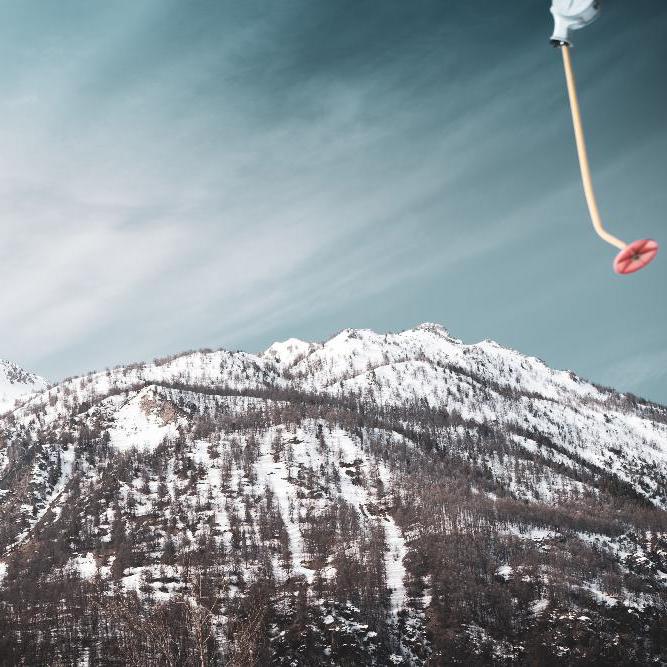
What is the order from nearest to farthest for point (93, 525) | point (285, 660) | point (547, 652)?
point (285, 660) → point (547, 652) → point (93, 525)

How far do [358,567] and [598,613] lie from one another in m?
56.5

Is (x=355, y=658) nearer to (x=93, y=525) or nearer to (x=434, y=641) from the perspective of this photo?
(x=434, y=641)

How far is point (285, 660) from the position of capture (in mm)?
113375

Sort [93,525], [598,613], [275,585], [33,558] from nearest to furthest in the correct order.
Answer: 1. [598,613]
2. [275,585]
3. [33,558]
4. [93,525]

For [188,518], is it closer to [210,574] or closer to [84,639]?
[210,574]

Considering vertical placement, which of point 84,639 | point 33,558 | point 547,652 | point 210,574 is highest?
point 33,558

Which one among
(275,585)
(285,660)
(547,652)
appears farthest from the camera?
(275,585)

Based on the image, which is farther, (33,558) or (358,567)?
(33,558)

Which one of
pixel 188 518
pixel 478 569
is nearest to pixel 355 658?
pixel 478 569

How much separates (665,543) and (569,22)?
22753cm

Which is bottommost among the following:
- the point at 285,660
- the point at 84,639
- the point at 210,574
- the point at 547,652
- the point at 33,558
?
the point at 547,652

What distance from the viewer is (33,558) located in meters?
169

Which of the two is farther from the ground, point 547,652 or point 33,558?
point 33,558

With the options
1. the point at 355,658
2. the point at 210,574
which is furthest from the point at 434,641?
the point at 210,574
